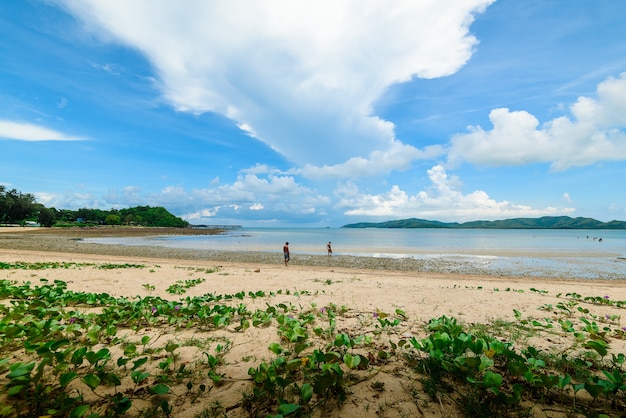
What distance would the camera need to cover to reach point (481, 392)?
2752mm

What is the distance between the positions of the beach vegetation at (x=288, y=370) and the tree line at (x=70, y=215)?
12431 centimetres

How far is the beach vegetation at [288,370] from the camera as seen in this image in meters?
2.58

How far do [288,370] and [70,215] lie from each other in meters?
172

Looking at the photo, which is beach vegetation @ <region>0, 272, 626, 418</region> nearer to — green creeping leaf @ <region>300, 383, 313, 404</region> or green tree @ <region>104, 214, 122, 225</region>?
green creeping leaf @ <region>300, 383, 313, 404</region>

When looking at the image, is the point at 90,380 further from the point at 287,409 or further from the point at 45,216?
the point at 45,216

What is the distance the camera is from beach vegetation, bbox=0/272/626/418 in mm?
2578

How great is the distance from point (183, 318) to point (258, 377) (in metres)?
2.81

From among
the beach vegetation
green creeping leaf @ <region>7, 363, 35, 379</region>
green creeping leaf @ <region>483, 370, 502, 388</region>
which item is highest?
green creeping leaf @ <region>7, 363, 35, 379</region>

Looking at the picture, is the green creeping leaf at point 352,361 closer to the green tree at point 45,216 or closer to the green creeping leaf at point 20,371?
the green creeping leaf at point 20,371

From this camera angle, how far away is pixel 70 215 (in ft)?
444

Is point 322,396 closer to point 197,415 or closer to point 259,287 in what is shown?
point 197,415

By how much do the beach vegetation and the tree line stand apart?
124309mm

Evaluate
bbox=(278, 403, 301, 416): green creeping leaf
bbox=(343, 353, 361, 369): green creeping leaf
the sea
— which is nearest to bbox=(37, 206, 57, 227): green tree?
the sea

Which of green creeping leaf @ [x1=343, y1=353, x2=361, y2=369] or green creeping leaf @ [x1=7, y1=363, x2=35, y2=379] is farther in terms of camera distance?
green creeping leaf @ [x1=343, y1=353, x2=361, y2=369]
